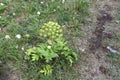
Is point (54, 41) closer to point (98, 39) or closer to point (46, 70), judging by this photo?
point (46, 70)

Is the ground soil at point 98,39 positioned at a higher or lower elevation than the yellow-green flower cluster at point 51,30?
lower

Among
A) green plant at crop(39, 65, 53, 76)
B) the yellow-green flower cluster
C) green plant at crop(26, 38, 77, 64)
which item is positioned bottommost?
green plant at crop(39, 65, 53, 76)

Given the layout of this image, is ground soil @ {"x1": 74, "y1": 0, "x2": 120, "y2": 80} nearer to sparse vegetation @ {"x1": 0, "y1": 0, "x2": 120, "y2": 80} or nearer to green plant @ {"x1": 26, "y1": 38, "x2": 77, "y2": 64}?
sparse vegetation @ {"x1": 0, "y1": 0, "x2": 120, "y2": 80}

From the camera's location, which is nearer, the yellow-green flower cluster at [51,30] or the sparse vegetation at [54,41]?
the sparse vegetation at [54,41]

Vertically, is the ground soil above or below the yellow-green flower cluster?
below

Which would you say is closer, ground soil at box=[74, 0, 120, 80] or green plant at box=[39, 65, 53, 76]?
green plant at box=[39, 65, 53, 76]

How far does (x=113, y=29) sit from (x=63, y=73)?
149cm

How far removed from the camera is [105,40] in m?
4.49

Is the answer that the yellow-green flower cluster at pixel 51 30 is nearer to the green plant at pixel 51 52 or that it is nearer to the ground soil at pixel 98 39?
the green plant at pixel 51 52

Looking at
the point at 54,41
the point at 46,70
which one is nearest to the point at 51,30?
the point at 54,41

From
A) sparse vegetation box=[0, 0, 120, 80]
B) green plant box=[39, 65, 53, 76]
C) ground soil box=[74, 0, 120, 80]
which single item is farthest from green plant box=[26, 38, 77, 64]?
ground soil box=[74, 0, 120, 80]

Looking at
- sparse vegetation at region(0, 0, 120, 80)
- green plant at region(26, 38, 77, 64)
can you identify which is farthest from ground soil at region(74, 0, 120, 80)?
green plant at region(26, 38, 77, 64)

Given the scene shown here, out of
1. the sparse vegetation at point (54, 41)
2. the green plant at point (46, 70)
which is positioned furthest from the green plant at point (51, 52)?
the green plant at point (46, 70)

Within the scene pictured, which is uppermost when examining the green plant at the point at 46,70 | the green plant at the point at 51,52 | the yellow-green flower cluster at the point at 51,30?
the yellow-green flower cluster at the point at 51,30
